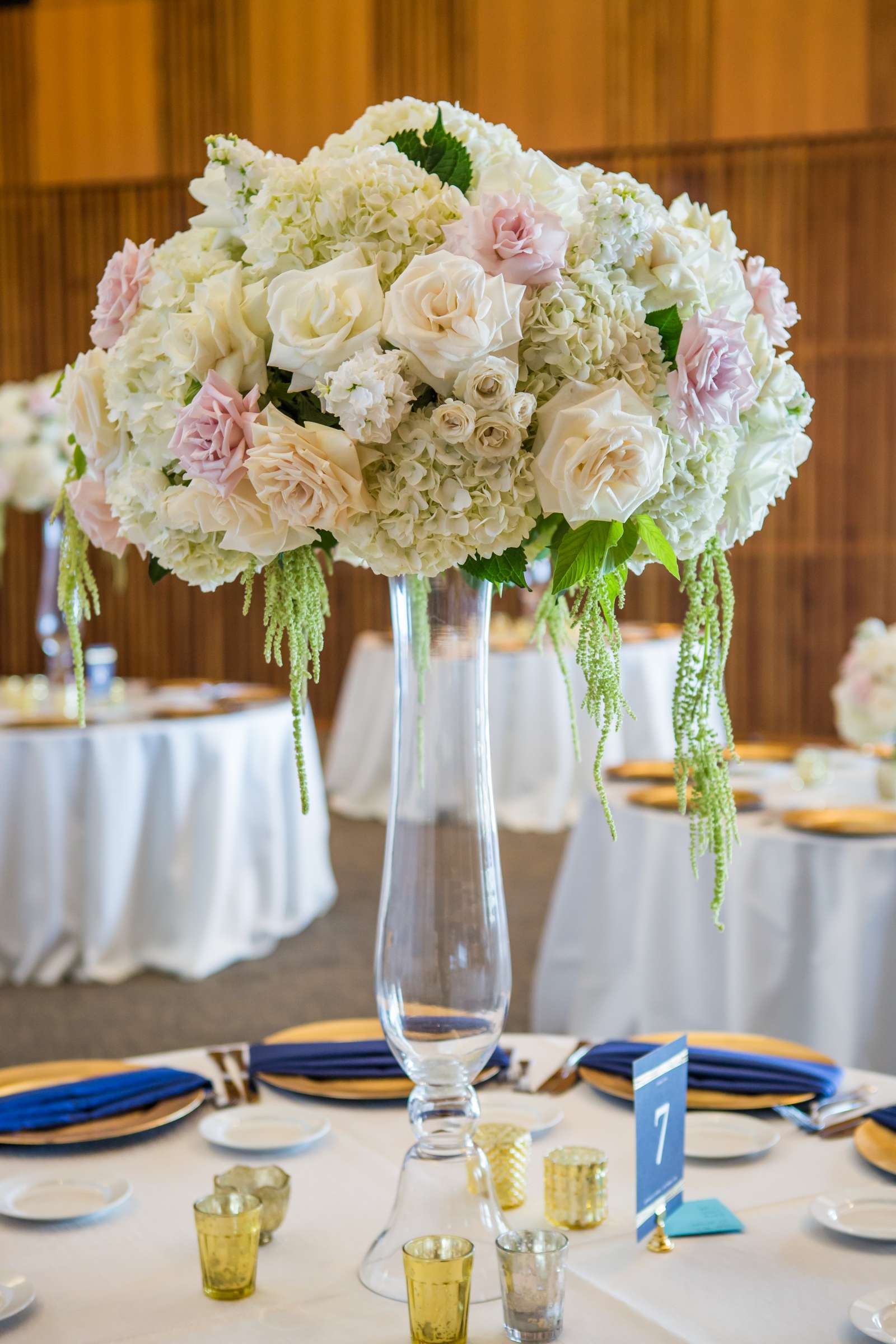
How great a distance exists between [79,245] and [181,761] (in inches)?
258

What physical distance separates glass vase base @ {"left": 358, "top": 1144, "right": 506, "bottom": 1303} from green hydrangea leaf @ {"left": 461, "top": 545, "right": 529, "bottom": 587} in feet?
1.51

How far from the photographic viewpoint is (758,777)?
371 cm

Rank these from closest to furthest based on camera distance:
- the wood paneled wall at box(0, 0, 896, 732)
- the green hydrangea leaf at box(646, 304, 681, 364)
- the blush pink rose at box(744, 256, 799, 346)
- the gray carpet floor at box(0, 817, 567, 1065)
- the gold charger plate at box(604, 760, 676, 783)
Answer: the green hydrangea leaf at box(646, 304, 681, 364) < the blush pink rose at box(744, 256, 799, 346) < the gold charger plate at box(604, 760, 676, 783) < the gray carpet floor at box(0, 817, 567, 1065) < the wood paneled wall at box(0, 0, 896, 732)

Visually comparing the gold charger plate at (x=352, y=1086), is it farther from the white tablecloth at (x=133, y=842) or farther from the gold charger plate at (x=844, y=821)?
the white tablecloth at (x=133, y=842)

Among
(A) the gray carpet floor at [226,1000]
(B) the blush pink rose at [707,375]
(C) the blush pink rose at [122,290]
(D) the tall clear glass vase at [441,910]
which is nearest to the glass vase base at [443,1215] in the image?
(D) the tall clear glass vase at [441,910]

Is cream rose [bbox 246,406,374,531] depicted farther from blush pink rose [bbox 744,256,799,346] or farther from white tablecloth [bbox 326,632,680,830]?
white tablecloth [bbox 326,632,680,830]

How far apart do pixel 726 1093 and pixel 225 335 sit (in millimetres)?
962

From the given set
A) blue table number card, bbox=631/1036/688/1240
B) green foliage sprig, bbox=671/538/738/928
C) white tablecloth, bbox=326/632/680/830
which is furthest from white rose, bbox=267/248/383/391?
white tablecloth, bbox=326/632/680/830

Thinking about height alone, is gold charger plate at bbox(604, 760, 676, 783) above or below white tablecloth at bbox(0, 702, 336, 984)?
above

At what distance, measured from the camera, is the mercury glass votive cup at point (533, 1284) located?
3.34ft

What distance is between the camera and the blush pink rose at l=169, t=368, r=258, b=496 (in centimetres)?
103

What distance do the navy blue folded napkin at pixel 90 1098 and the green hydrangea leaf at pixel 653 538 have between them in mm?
807

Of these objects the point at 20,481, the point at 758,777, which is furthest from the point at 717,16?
the point at 758,777

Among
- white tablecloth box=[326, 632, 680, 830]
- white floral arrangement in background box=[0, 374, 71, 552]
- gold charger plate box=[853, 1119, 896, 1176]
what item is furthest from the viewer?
white tablecloth box=[326, 632, 680, 830]
